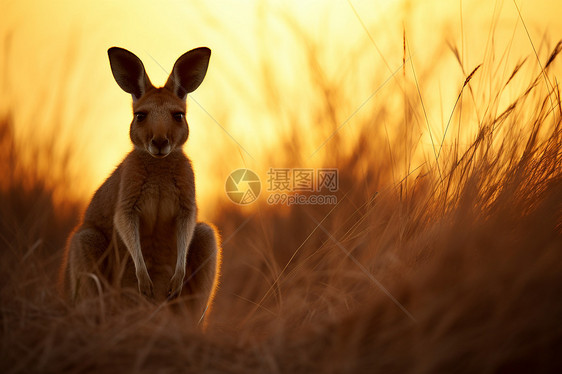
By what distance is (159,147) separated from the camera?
356 cm

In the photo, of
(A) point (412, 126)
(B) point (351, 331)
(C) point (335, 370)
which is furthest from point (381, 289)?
(A) point (412, 126)

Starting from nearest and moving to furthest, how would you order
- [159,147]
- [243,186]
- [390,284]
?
1. [390,284]
2. [159,147]
3. [243,186]

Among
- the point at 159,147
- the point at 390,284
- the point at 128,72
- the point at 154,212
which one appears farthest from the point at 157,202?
the point at 390,284

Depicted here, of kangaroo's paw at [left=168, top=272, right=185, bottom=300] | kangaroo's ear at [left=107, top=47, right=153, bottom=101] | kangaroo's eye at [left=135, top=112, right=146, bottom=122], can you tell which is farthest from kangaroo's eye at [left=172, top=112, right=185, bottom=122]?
kangaroo's paw at [left=168, top=272, right=185, bottom=300]

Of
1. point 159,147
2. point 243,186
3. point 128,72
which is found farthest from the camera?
point 243,186

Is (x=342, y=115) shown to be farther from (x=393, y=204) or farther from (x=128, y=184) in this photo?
(x=128, y=184)

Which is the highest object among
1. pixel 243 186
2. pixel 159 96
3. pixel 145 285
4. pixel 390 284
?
pixel 159 96

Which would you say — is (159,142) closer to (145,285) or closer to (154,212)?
(154,212)

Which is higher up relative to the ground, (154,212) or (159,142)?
(159,142)

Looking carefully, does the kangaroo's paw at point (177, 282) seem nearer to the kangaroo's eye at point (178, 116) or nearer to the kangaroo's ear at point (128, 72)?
the kangaroo's eye at point (178, 116)

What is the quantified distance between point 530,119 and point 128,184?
7.69ft

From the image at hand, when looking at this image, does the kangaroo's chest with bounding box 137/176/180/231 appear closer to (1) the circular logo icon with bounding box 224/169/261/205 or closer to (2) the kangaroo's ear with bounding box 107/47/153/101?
(1) the circular logo icon with bounding box 224/169/261/205

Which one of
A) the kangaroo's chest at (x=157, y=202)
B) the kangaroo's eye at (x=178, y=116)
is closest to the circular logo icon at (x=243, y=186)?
the kangaroo's chest at (x=157, y=202)

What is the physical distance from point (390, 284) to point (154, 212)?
178 centimetres
